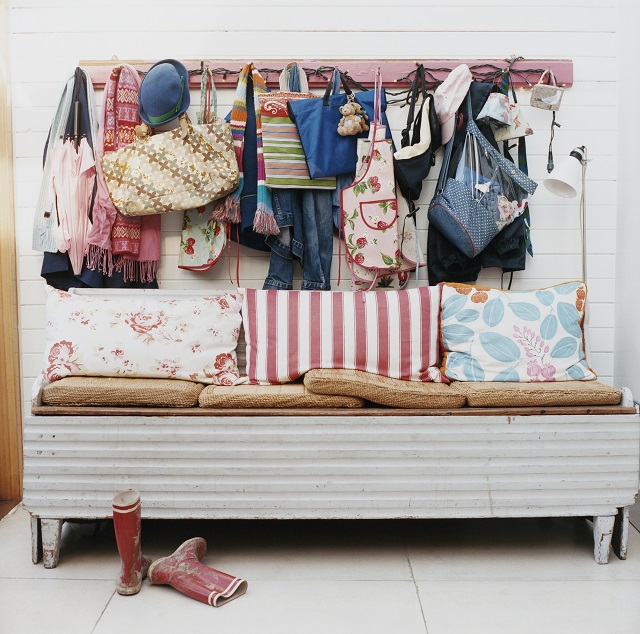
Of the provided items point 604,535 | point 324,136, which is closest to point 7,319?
point 324,136

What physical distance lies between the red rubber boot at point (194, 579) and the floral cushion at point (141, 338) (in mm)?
641

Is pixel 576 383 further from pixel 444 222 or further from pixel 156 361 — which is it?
pixel 156 361

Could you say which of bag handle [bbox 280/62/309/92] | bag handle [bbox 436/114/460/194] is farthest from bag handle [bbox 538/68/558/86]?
bag handle [bbox 280/62/309/92]

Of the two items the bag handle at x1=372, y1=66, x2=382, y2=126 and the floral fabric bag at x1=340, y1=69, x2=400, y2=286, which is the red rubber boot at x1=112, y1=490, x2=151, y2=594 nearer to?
the floral fabric bag at x1=340, y1=69, x2=400, y2=286

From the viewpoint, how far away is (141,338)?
254cm

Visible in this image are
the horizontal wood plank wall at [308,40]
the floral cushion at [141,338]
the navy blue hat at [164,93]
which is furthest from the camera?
the horizontal wood plank wall at [308,40]

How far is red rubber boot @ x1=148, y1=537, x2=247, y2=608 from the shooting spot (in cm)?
212

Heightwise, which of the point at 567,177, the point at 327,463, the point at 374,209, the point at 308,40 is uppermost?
the point at 308,40

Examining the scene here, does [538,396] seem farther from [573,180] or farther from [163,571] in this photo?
[163,571]

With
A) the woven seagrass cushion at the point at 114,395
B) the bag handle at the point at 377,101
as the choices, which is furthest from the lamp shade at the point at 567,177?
the woven seagrass cushion at the point at 114,395

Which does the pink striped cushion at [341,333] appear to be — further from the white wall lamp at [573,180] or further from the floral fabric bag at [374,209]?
the white wall lamp at [573,180]

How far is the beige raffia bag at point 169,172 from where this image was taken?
2.74m

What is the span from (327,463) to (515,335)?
84cm

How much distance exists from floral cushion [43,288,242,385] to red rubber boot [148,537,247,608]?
0.64 m
